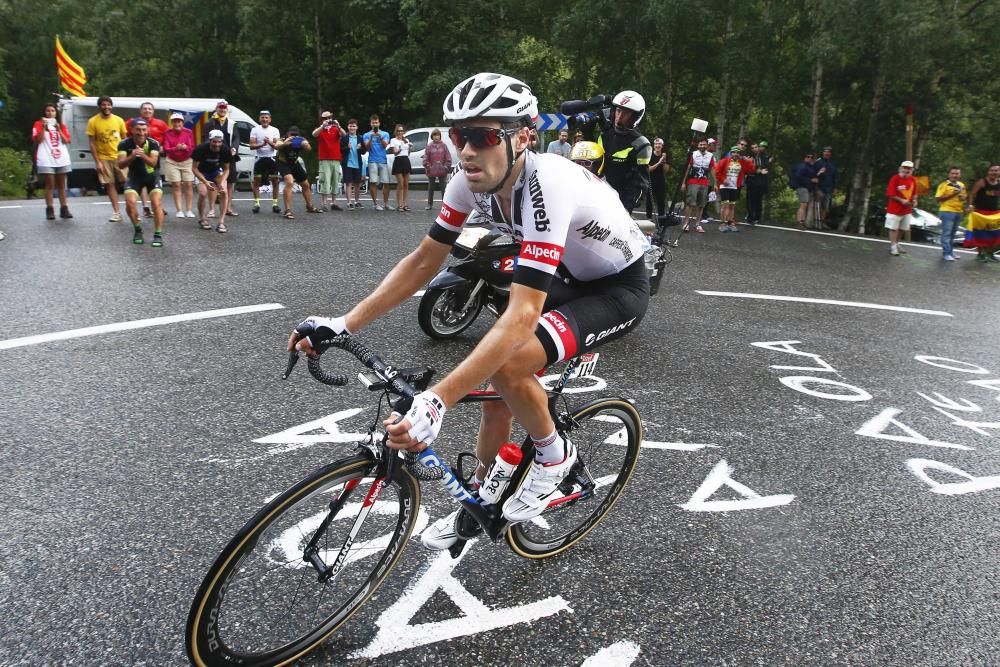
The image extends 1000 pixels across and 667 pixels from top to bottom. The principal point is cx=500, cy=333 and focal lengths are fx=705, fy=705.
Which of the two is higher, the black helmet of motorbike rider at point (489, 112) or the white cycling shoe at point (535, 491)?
the black helmet of motorbike rider at point (489, 112)

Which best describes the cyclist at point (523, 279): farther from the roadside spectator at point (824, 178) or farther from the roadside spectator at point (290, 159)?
the roadside spectator at point (824, 178)

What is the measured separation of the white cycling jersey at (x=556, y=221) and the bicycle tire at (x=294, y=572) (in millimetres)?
939

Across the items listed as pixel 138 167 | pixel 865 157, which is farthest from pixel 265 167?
pixel 865 157

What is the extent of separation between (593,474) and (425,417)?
66.0 inches

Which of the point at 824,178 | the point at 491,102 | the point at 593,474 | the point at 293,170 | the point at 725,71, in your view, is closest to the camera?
the point at 491,102

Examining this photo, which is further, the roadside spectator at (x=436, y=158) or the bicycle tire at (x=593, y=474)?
the roadside spectator at (x=436, y=158)

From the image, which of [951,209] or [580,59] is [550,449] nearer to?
[951,209]

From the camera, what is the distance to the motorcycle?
240 inches

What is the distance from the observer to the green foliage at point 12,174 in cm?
2072

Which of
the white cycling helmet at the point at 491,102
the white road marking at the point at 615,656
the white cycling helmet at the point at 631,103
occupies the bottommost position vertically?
the white road marking at the point at 615,656

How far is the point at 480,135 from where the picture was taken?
2.54 m

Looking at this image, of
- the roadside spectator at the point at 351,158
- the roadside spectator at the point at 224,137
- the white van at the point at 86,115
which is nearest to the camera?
the roadside spectator at the point at 224,137

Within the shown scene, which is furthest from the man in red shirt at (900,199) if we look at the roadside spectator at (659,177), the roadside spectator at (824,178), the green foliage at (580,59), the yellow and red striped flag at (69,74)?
the yellow and red striped flag at (69,74)

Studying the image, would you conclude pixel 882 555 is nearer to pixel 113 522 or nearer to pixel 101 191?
pixel 113 522
